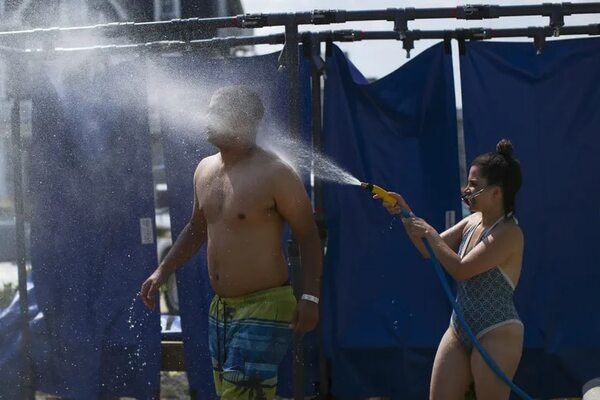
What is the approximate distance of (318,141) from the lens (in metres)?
5.23

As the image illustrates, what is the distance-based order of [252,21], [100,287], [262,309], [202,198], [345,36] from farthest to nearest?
[100,287] → [345,36] → [252,21] → [202,198] → [262,309]

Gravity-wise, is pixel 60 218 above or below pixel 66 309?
above

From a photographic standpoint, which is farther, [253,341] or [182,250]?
[182,250]

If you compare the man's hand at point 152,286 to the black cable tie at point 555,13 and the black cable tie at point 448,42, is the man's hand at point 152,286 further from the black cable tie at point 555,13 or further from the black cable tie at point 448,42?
the black cable tie at point 555,13

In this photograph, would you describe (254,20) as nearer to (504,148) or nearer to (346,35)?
(346,35)

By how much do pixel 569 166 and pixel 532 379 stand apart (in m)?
1.36

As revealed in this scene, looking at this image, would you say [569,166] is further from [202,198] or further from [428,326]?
[202,198]

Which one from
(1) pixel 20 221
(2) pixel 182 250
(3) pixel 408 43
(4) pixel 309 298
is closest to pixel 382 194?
(4) pixel 309 298

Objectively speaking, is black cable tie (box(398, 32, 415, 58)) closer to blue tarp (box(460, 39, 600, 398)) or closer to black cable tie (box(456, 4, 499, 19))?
blue tarp (box(460, 39, 600, 398))

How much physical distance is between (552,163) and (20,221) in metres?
3.47

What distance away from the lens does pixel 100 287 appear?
560cm

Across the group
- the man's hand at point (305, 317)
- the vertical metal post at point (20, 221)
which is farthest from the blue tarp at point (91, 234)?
the man's hand at point (305, 317)

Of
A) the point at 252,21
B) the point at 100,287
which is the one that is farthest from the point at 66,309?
the point at 252,21

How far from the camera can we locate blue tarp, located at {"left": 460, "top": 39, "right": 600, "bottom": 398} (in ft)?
17.3
